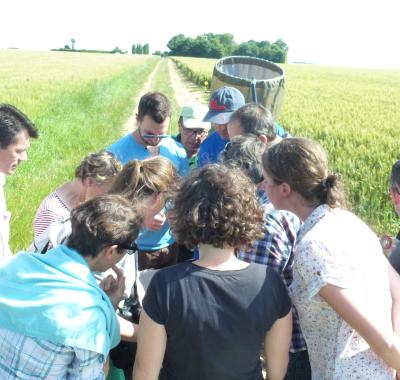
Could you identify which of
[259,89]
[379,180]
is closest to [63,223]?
[259,89]

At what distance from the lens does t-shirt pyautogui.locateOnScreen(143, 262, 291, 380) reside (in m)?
1.55

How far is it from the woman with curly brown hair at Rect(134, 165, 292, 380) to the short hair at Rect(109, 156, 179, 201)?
1.97 feet

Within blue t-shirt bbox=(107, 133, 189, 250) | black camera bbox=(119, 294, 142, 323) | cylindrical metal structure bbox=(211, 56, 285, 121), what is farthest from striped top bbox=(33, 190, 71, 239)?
cylindrical metal structure bbox=(211, 56, 285, 121)

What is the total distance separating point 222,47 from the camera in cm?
9062

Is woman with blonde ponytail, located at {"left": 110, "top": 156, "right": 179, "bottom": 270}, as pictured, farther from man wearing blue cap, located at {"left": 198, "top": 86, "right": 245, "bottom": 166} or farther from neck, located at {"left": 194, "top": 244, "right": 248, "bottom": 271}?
man wearing blue cap, located at {"left": 198, "top": 86, "right": 245, "bottom": 166}

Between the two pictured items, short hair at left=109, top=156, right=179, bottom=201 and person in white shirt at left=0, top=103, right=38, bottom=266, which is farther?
person in white shirt at left=0, top=103, right=38, bottom=266

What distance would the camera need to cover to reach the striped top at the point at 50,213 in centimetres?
267

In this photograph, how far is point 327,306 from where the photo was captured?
1688 millimetres

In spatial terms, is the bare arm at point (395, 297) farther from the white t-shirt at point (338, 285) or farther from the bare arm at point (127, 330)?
the bare arm at point (127, 330)

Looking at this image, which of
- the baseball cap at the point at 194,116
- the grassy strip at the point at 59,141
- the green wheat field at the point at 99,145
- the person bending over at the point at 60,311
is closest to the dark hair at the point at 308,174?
the green wheat field at the point at 99,145

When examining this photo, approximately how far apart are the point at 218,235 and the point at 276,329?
0.40 m

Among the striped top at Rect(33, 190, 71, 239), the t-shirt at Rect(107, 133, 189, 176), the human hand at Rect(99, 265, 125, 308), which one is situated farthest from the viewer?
the t-shirt at Rect(107, 133, 189, 176)

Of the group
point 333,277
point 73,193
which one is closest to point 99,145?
point 73,193

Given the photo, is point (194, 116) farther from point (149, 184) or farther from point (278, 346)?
point (278, 346)
